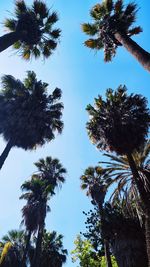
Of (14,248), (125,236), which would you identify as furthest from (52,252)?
(125,236)

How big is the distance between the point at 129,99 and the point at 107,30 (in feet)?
19.2

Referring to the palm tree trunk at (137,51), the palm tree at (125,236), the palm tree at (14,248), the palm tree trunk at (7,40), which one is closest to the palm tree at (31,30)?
the palm tree trunk at (7,40)

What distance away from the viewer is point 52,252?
27.4 m

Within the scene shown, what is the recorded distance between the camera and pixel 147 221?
11562 mm

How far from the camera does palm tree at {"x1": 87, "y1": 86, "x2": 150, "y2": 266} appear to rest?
52.4 ft

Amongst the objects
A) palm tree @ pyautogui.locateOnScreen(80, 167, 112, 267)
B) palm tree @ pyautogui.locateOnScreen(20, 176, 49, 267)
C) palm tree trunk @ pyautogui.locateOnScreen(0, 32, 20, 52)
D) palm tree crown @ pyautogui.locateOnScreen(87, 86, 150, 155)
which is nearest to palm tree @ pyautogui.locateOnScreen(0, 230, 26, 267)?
palm tree @ pyautogui.locateOnScreen(20, 176, 49, 267)

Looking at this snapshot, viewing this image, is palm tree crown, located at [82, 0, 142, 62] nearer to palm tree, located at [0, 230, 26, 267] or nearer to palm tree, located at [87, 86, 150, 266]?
palm tree, located at [87, 86, 150, 266]

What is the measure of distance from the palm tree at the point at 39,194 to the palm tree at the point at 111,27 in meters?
13.6

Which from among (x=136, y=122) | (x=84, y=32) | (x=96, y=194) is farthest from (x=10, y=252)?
(x=84, y=32)

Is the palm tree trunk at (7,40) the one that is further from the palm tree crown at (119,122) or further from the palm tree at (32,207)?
the palm tree at (32,207)

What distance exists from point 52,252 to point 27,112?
54.2 ft

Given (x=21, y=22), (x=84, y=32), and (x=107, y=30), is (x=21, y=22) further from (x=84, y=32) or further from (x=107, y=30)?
(x=84, y=32)

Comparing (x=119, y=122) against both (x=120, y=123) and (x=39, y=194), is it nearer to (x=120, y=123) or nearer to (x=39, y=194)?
(x=120, y=123)

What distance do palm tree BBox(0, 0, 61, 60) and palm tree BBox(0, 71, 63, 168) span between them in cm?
318
